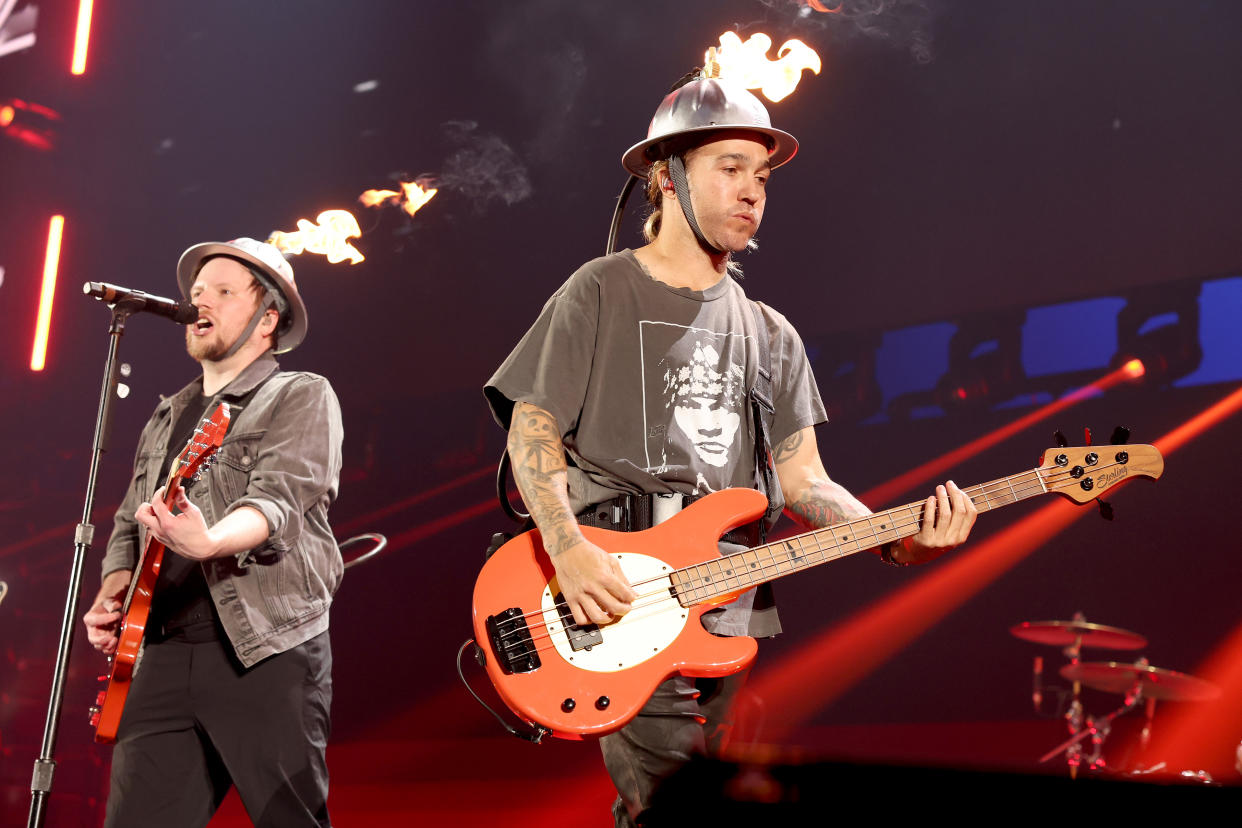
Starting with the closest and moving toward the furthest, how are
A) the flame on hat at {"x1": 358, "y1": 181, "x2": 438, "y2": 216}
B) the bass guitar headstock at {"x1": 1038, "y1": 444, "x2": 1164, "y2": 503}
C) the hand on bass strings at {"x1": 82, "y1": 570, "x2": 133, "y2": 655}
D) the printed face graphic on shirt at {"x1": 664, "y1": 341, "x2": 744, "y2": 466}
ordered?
1. the printed face graphic on shirt at {"x1": 664, "y1": 341, "x2": 744, "y2": 466}
2. the bass guitar headstock at {"x1": 1038, "y1": 444, "x2": 1164, "y2": 503}
3. the hand on bass strings at {"x1": 82, "y1": 570, "x2": 133, "y2": 655}
4. the flame on hat at {"x1": 358, "y1": 181, "x2": 438, "y2": 216}

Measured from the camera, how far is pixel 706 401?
2.76 meters

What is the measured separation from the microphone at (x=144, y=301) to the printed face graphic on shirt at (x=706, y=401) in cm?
188

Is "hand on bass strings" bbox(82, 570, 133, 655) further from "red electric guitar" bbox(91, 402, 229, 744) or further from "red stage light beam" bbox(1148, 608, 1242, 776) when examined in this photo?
"red stage light beam" bbox(1148, 608, 1242, 776)

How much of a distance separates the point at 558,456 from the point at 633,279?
23.0 inches

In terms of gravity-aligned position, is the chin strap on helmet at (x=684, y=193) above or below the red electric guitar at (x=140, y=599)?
above

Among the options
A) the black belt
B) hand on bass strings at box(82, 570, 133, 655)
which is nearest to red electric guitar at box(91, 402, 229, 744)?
hand on bass strings at box(82, 570, 133, 655)

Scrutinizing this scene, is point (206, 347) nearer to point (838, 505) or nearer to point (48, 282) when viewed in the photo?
point (838, 505)

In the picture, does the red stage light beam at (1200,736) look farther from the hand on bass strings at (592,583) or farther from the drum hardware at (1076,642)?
the hand on bass strings at (592,583)

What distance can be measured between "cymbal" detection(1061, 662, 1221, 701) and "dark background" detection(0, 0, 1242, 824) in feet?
1.13

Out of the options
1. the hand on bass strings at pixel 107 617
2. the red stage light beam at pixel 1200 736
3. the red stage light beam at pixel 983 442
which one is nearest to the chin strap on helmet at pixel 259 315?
the hand on bass strings at pixel 107 617

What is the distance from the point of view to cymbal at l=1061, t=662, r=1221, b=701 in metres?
5.30

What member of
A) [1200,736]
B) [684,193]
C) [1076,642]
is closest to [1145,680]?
[1076,642]

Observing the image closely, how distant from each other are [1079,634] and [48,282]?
25.5 feet

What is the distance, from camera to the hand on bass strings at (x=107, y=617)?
3.37 metres
